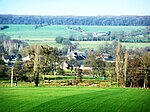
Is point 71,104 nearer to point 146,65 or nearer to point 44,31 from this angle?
point 146,65

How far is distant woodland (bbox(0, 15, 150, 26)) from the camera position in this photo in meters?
14.5

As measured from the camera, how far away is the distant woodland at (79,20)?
14.5m

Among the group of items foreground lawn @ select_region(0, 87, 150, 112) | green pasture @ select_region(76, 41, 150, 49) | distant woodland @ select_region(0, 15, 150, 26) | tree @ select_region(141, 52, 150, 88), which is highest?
distant woodland @ select_region(0, 15, 150, 26)

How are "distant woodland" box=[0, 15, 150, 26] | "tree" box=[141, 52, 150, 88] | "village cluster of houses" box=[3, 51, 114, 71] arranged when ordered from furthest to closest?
"village cluster of houses" box=[3, 51, 114, 71] < "tree" box=[141, 52, 150, 88] < "distant woodland" box=[0, 15, 150, 26]

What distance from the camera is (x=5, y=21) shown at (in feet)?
50.3

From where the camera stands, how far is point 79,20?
16141 millimetres

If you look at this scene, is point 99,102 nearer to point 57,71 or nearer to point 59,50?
point 57,71

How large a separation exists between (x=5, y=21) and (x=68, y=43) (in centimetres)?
609

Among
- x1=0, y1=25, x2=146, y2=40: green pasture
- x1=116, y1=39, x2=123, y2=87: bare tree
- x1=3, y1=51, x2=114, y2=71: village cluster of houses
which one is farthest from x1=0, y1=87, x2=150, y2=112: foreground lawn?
x1=3, y1=51, x2=114, y2=71: village cluster of houses

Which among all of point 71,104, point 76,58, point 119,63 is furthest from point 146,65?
point 71,104

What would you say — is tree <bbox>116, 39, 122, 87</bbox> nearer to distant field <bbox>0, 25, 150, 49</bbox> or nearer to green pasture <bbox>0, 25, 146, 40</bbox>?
distant field <bbox>0, 25, 150, 49</bbox>

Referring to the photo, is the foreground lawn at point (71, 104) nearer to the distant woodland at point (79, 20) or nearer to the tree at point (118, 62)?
the distant woodland at point (79, 20)

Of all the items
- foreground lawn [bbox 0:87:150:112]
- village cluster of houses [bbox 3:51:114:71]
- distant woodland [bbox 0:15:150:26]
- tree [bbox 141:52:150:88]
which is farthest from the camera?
village cluster of houses [bbox 3:51:114:71]

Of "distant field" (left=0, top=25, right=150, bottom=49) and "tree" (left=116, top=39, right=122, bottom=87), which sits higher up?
"distant field" (left=0, top=25, right=150, bottom=49)
